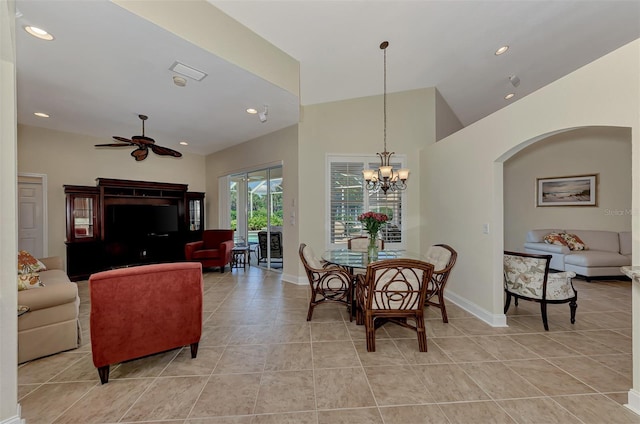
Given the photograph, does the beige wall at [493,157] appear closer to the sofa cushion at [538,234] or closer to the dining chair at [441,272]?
the dining chair at [441,272]

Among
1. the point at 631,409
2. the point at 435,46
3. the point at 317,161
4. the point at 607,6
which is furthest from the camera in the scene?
the point at 317,161

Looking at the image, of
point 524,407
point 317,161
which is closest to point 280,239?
point 317,161

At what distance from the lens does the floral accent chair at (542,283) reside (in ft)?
9.11

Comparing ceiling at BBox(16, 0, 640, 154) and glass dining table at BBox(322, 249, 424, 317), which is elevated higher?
ceiling at BBox(16, 0, 640, 154)

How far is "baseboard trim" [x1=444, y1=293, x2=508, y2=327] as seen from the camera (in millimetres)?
2904

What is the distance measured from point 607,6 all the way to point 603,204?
4.17 meters

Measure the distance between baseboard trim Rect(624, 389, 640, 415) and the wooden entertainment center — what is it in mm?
6786

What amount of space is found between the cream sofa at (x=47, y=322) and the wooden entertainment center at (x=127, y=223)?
3071mm

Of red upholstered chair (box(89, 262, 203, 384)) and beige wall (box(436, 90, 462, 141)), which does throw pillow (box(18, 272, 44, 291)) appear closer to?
red upholstered chair (box(89, 262, 203, 384))

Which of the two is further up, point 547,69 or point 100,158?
point 547,69

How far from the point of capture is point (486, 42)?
3.42 meters

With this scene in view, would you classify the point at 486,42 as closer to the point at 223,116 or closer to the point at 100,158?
the point at 223,116

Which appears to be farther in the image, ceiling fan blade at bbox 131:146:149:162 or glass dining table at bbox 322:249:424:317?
ceiling fan blade at bbox 131:146:149:162

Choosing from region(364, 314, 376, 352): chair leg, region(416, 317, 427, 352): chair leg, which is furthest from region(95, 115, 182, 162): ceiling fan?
region(416, 317, 427, 352): chair leg
